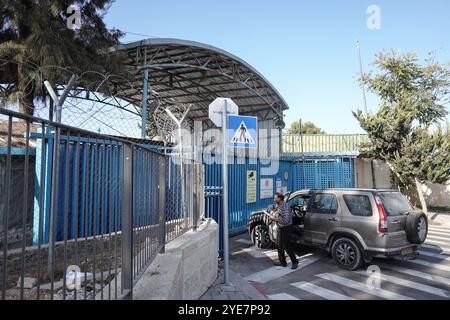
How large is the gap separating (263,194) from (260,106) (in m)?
16.3

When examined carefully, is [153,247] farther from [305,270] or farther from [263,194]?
[263,194]

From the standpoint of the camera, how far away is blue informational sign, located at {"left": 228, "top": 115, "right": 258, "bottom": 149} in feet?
20.2

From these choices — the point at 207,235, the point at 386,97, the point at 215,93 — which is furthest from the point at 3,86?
the point at 386,97

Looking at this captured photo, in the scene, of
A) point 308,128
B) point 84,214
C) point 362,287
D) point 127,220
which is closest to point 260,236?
point 362,287

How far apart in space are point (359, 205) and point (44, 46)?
10536mm

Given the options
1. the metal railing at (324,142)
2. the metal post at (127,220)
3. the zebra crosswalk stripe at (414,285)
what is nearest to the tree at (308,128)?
the metal railing at (324,142)

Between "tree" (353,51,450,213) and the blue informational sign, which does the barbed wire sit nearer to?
the blue informational sign

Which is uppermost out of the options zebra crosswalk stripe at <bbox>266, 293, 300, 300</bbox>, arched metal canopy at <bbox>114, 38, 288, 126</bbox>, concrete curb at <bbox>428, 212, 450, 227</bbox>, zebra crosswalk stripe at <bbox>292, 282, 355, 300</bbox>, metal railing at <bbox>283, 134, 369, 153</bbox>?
arched metal canopy at <bbox>114, 38, 288, 126</bbox>

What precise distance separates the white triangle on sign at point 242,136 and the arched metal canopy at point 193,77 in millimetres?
9497

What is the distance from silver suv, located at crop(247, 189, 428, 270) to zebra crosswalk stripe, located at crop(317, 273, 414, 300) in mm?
631

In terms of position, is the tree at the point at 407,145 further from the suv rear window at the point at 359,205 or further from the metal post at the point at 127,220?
the metal post at the point at 127,220

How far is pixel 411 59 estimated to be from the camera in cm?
2236

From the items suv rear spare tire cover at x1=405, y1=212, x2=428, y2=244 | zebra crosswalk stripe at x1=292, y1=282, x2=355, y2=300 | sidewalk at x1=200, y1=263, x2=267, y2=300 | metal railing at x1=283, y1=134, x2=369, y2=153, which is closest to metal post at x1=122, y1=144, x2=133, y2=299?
sidewalk at x1=200, y1=263, x2=267, y2=300

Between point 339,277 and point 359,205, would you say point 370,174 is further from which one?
point 339,277
